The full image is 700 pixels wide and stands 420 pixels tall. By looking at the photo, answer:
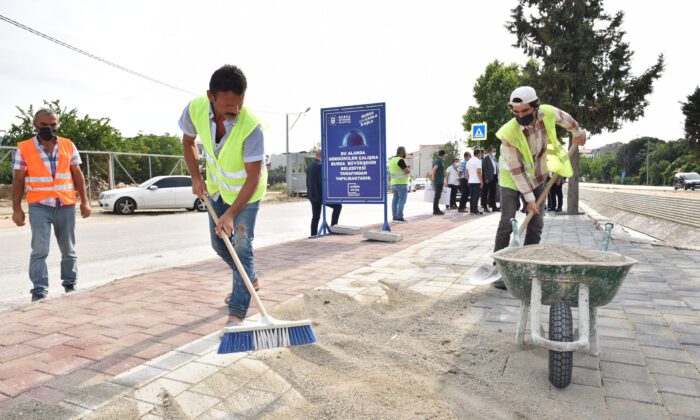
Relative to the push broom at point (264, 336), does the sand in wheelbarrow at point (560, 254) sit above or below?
above

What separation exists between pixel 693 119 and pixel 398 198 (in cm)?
2517

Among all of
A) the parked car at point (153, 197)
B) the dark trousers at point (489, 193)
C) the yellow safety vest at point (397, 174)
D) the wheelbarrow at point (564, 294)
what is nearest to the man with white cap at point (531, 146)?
the wheelbarrow at point (564, 294)

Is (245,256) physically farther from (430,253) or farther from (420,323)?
(430,253)

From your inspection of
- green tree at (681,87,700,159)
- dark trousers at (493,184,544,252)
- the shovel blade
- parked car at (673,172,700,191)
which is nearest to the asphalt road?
the shovel blade

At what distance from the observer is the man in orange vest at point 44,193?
4.32m

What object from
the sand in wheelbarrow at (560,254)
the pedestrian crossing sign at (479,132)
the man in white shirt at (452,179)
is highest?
the pedestrian crossing sign at (479,132)

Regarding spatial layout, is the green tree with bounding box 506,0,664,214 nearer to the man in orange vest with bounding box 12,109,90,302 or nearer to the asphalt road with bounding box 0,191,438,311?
the asphalt road with bounding box 0,191,438,311

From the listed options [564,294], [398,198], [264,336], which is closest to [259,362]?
[264,336]

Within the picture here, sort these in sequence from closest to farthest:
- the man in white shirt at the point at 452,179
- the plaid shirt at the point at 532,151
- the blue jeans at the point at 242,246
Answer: the blue jeans at the point at 242,246 < the plaid shirt at the point at 532,151 < the man in white shirt at the point at 452,179

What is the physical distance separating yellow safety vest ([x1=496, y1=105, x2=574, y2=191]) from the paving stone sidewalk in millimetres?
1176

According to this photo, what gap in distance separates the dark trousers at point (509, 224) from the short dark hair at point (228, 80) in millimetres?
2823

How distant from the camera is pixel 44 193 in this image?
172 inches

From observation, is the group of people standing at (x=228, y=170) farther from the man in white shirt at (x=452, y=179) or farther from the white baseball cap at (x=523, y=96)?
the man in white shirt at (x=452, y=179)

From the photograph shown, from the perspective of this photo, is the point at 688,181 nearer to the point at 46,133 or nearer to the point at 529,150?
the point at 529,150
